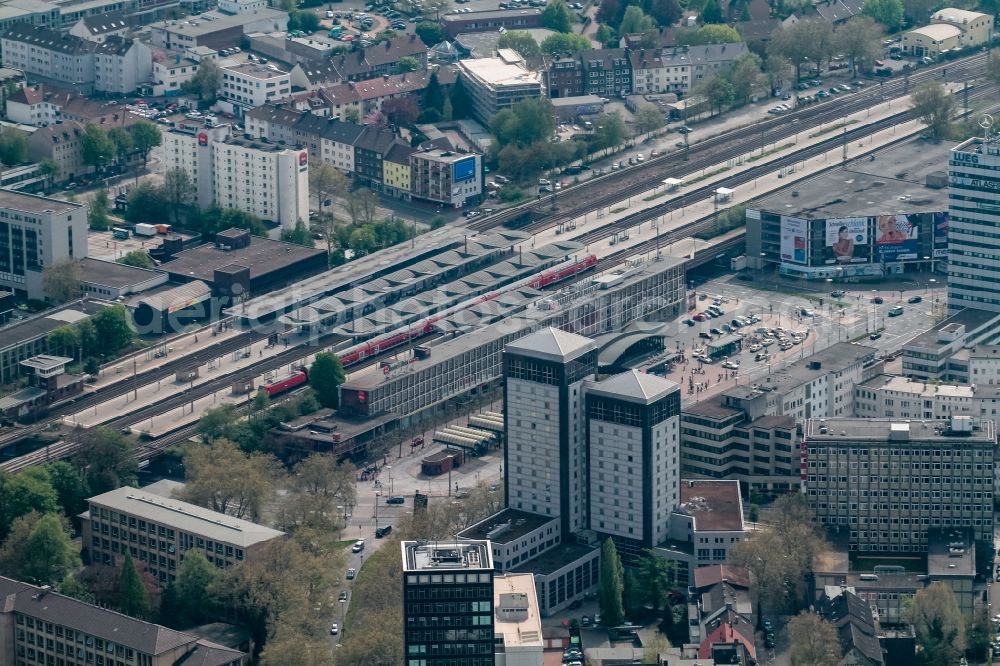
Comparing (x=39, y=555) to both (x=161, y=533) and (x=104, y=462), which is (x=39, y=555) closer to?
(x=161, y=533)

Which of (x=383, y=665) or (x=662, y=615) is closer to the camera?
(x=383, y=665)

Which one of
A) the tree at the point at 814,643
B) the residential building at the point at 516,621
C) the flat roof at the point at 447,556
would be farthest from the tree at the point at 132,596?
the tree at the point at 814,643

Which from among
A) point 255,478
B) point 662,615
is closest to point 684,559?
point 662,615

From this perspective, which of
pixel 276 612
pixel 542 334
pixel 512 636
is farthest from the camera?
pixel 542 334

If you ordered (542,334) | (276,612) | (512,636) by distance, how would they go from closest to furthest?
(512,636) → (276,612) → (542,334)

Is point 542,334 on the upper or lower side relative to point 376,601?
upper

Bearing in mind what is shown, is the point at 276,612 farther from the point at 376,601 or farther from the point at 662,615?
the point at 662,615
